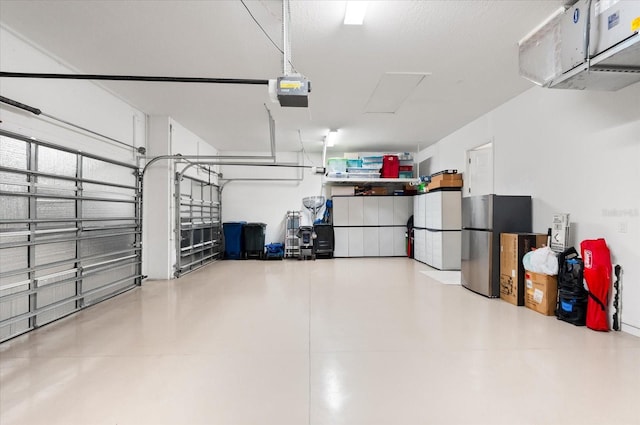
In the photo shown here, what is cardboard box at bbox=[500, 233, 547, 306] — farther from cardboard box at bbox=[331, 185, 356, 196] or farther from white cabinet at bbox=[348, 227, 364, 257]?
cardboard box at bbox=[331, 185, 356, 196]

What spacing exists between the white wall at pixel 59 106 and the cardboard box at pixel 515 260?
591cm

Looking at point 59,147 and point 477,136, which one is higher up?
point 477,136

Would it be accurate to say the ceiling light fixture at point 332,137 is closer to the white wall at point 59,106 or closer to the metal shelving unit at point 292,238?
the metal shelving unit at point 292,238

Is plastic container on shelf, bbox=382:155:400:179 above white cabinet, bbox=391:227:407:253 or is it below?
above

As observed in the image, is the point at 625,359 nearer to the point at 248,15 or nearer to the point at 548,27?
the point at 548,27

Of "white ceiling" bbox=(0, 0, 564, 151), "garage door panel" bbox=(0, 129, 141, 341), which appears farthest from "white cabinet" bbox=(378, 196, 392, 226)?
Result: "garage door panel" bbox=(0, 129, 141, 341)

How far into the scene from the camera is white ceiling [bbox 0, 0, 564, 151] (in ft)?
9.35

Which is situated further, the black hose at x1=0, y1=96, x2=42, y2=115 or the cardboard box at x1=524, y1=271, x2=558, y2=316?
the cardboard box at x1=524, y1=271, x2=558, y2=316

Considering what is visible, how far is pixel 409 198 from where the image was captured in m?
9.14

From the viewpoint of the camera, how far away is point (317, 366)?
2.45 metres

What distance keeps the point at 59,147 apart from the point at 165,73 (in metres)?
1.54

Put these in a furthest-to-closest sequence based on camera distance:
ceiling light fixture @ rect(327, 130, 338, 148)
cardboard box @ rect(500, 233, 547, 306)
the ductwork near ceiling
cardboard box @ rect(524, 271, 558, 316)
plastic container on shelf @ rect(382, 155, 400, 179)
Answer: plastic container on shelf @ rect(382, 155, 400, 179) → ceiling light fixture @ rect(327, 130, 338, 148) → cardboard box @ rect(500, 233, 547, 306) → cardboard box @ rect(524, 271, 558, 316) → the ductwork near ceiling

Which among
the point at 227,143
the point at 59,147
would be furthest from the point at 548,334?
the point at 227,143

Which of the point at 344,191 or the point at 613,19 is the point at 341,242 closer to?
the point at 344,191
